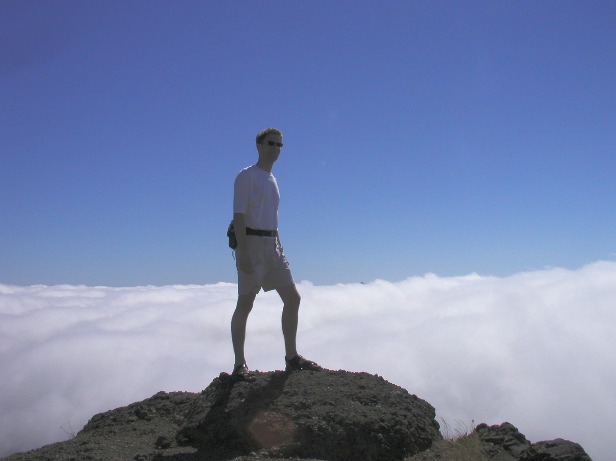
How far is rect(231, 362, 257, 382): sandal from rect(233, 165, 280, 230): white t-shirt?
5.89ft

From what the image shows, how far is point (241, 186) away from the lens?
21.5 feet

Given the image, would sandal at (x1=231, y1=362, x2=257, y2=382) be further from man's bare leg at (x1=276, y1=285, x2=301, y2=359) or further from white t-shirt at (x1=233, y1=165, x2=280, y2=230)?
white t-shirt at (x1=233, y1=165, x2=280, y2=230)

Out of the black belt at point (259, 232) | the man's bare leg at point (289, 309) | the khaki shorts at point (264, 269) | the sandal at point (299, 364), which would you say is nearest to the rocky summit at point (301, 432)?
the sandal at point (299, 364)

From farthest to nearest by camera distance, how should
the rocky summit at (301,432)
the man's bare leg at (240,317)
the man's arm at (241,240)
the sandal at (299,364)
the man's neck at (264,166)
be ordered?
the sandal at (299,364), the man's neck at (264,166), the man's bare leg at (240,317), the man's arm at (241,240), the rocky summit at (301,432)

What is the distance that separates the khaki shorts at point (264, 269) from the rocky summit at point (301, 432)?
1.19 m

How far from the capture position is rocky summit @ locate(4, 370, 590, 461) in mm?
5758

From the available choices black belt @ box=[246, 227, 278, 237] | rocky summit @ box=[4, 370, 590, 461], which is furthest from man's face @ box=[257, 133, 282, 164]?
rocky summit @ box=[4, 370, 590, 461]

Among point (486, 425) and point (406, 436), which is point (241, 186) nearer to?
point (406, 436)

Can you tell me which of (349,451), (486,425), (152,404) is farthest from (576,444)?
(152,404)

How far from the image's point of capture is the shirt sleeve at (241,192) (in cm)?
649

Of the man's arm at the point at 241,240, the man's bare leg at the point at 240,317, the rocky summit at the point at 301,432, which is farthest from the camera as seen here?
the man's bare leg at the point at 240,317

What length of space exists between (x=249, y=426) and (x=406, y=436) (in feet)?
5.66

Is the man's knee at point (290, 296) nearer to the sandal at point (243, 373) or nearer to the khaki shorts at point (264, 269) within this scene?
the khaki shorts at point (264, 269)

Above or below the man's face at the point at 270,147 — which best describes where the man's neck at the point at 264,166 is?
below
